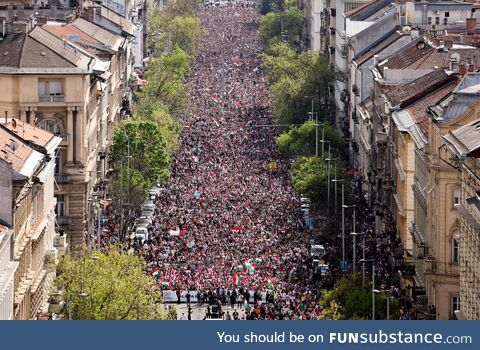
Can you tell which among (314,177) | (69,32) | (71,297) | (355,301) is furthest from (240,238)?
(71,297)

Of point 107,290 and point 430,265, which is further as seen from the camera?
point 430,265

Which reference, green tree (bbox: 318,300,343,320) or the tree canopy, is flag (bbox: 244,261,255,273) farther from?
the tree canopy

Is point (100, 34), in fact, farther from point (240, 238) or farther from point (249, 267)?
point (249, 267)

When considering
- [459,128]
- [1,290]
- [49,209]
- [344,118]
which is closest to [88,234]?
[49,209]

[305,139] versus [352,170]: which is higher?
[305,139]

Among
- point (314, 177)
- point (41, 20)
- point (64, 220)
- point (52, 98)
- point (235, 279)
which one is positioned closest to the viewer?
point (235, 279)

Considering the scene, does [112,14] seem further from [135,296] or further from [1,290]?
[1,290]

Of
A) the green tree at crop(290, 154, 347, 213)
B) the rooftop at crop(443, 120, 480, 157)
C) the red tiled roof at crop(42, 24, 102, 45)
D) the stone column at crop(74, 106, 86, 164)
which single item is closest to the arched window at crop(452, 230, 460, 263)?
the rooftop at crop(443, 120, 480, 157)

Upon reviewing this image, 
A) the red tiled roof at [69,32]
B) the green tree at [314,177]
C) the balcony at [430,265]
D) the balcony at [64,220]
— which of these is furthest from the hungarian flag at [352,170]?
the balcony at [430,265]
